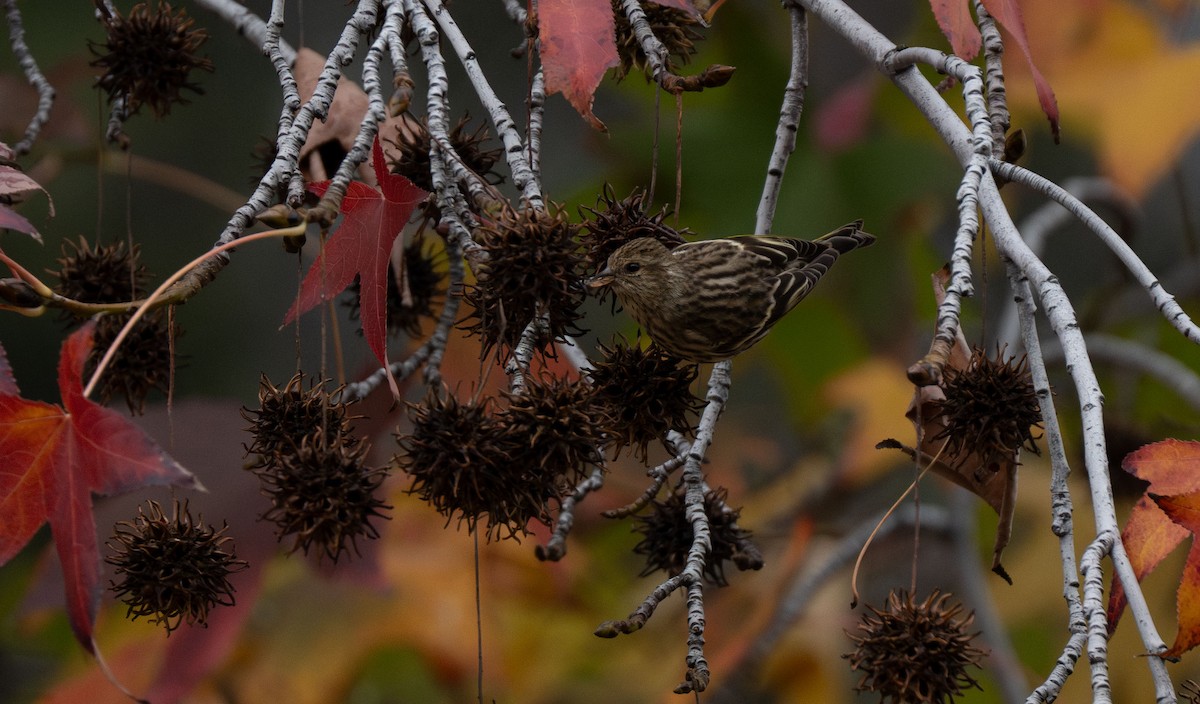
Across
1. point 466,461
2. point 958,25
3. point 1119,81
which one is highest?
point 1119,81

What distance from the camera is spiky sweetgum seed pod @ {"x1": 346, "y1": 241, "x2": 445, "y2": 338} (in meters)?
1.78

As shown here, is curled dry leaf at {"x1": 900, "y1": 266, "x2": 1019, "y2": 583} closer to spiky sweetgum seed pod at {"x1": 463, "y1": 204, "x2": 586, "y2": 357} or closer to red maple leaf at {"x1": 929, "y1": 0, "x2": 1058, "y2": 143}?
red maple leaf at {"x1": 929, "y1": 0, "x2": 1058, "y2": 143}

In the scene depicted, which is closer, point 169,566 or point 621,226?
point 169,566

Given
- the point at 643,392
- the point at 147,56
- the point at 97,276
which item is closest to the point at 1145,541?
the point at 643,392

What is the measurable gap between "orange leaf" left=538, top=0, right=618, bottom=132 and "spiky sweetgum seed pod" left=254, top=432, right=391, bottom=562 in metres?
0.46

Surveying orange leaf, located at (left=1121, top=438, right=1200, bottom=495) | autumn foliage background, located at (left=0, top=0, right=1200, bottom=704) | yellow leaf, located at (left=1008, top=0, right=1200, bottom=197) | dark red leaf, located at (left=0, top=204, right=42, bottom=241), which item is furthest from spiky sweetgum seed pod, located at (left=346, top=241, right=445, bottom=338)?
yellow leaf, located at (left=1008, top=0, right=1200, bottom=197)

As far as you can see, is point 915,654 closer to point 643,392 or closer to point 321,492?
point 643,392

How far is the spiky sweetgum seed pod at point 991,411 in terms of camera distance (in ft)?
4.38

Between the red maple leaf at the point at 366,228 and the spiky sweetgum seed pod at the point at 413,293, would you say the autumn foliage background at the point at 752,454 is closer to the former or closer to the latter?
the spiky sweetgum seed pod at the point at 413,293

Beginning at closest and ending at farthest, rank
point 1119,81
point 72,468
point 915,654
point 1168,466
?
point 72,468
point 1168,466
point 915,654
point 1119,81

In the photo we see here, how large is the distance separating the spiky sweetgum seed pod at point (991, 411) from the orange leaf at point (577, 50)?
0.54 m

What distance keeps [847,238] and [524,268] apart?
1.21 meters

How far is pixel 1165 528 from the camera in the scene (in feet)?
3.89

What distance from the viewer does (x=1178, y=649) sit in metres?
1.08
